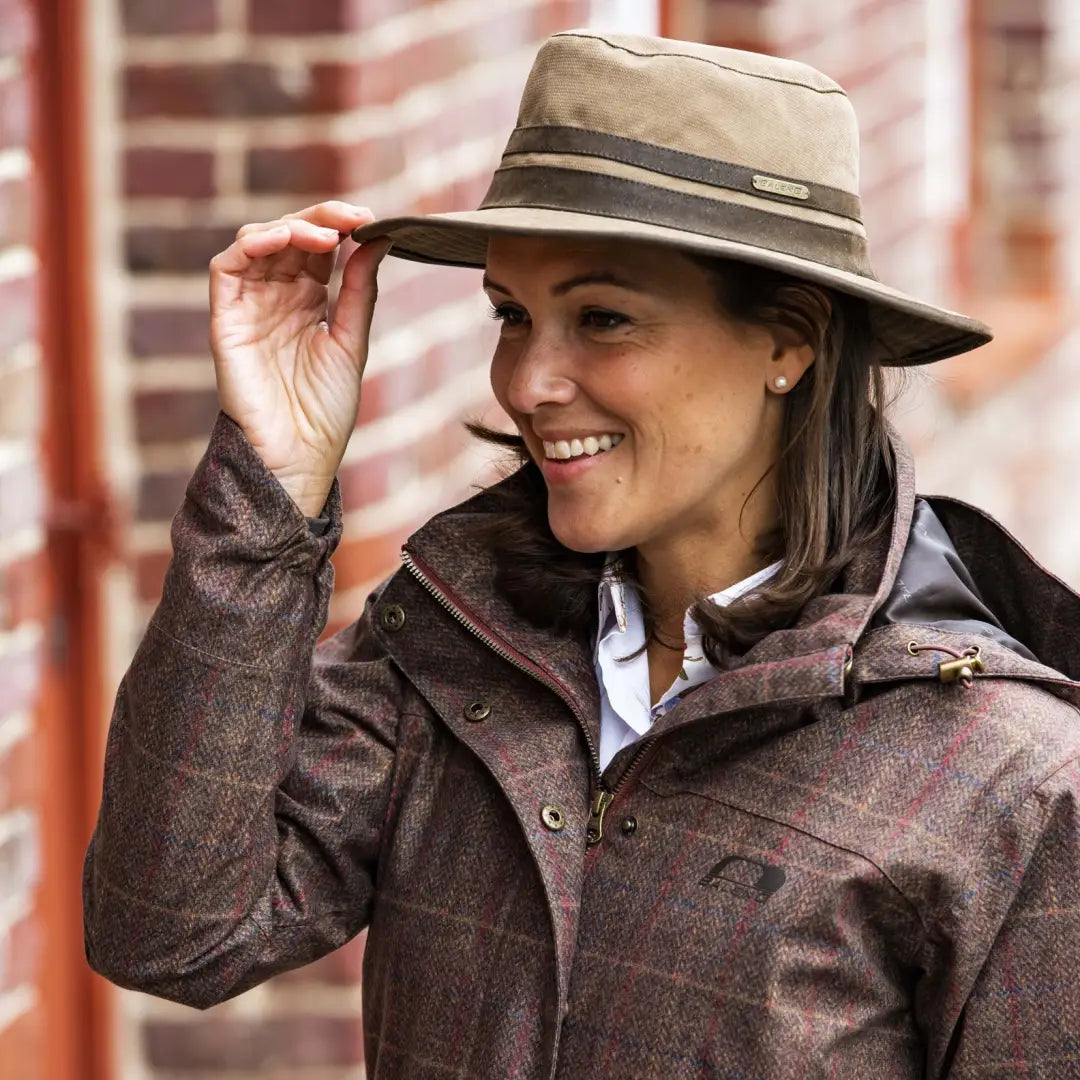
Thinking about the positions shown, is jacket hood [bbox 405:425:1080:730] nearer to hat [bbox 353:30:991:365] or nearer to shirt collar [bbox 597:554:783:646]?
shirt collar [bbox 597:554:783:646]

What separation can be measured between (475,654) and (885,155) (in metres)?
3.82

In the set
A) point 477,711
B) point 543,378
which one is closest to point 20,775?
point 477,711

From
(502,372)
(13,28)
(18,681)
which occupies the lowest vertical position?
(18,681)

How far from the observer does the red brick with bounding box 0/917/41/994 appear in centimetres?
273

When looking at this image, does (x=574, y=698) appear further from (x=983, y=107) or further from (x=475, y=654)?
(x=983, y=107)

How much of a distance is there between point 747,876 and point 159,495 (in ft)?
4.74

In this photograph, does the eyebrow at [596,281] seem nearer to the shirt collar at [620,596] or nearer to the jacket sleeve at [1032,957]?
the shirt collar at [620,596]

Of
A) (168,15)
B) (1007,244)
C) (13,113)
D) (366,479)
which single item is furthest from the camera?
(1007,244)

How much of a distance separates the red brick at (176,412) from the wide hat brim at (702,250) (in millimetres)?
747

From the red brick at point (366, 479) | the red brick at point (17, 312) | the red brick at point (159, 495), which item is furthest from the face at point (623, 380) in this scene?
the red brick at point (159, 495)

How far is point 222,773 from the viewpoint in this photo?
209 centimetres

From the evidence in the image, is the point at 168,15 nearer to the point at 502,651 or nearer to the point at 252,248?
the point at 252,248

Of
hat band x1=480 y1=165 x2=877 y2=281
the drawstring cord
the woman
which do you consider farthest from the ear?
the drawstring cord

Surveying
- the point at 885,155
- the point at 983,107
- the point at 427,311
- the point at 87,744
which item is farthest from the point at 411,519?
the point at 983,107
